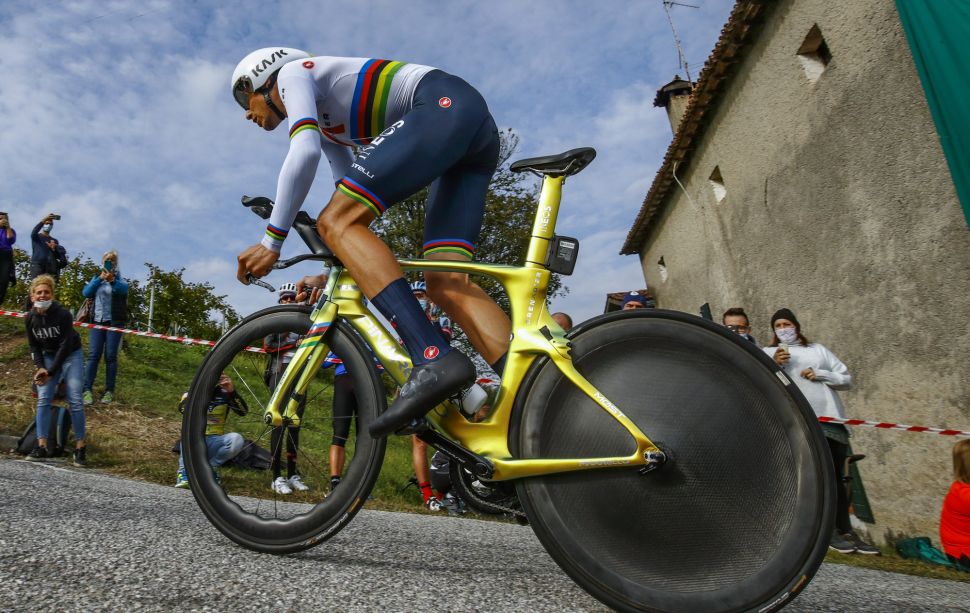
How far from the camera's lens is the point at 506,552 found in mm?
2648

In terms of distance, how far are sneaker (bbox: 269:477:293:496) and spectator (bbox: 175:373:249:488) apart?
0.67 feet

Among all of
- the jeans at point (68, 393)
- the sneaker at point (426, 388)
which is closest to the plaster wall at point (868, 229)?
the sneaker at point (426, 388)

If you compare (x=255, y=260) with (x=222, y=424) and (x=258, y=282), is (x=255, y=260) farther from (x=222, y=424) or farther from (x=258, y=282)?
(x=222, y=424)

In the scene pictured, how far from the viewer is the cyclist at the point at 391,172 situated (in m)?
1.93

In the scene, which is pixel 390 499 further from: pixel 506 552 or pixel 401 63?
pixel 401 63

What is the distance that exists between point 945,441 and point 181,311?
163 feet

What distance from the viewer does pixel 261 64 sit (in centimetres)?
230

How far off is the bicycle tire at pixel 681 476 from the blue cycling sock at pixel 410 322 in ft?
1.07

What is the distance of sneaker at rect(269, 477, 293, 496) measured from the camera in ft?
7.12

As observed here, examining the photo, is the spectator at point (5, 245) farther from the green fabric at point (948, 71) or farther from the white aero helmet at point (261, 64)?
the green fabric at point (948, 71)

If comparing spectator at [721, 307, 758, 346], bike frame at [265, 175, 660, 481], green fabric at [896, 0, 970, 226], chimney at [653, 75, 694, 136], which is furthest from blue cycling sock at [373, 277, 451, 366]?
chimney at [653, 75, 694, 136]

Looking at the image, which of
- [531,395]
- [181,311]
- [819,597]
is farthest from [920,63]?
[181,311]

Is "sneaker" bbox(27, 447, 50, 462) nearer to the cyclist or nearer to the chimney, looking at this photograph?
the cyclist

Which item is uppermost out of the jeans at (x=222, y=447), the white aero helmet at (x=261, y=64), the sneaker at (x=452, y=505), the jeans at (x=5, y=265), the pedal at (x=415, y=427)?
the jeans at (x=5, y=265)
